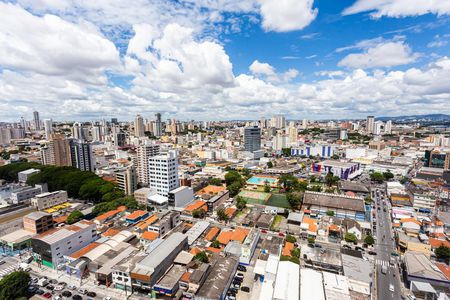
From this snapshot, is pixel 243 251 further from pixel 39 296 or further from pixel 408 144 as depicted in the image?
pixel 408 144

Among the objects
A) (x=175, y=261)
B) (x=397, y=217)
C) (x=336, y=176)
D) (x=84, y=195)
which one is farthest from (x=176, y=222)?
(x=336, y=176)

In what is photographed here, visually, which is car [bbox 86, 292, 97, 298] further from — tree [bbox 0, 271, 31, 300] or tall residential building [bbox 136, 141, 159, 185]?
tall residential building [bbox 136, 141, 159, 185]

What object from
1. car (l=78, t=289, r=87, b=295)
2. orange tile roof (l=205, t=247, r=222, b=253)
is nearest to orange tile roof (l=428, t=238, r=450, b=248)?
orange tile roof (l=205, t=247, r=222, b=253)

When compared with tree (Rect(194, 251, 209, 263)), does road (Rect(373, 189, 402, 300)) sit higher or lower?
lower

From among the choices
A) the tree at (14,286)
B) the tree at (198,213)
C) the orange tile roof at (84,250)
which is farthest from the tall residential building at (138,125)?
the tree at (14,286)

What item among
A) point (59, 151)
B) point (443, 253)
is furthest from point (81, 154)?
point (443, 253)

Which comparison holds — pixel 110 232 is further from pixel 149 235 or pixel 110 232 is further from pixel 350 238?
pixel 350 238

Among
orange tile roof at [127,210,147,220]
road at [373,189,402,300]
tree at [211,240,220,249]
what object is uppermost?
orange tile roof at [127,210,147,220]
